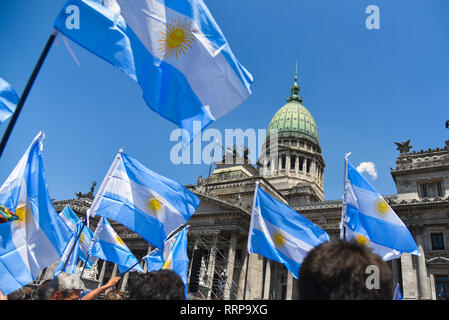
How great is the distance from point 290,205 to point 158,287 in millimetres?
51163

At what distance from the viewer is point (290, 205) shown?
5384cm

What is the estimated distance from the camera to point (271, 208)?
14.6 meters

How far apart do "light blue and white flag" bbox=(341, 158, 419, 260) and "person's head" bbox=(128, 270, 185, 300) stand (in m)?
9.41

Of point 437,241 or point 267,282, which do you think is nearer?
point 437,241

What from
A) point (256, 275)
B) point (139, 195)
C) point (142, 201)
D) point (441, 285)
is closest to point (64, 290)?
point (142, 201)

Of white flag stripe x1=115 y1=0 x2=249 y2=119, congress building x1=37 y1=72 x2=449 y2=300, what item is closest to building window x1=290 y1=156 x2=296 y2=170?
congress building x1=37 y1=72 x2=449 y2=300

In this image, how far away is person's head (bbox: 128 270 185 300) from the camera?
416 cm

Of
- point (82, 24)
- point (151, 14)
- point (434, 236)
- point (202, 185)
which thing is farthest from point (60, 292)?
point (202, 185)

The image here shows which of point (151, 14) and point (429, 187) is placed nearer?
point (151, 14)

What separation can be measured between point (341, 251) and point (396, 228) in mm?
11162

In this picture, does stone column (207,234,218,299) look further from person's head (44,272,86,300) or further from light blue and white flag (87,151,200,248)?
person's head (44,272,86,300)

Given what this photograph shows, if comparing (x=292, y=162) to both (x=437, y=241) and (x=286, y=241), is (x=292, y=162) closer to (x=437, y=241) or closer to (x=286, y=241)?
(x=437, y=241)
